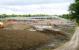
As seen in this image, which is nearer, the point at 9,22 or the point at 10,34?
the point at 10,34

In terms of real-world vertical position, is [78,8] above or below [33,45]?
below

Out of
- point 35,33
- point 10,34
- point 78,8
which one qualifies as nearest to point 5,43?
point 10,34

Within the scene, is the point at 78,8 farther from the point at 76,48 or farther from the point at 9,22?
the point at 76,48

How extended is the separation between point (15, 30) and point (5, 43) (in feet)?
1.00

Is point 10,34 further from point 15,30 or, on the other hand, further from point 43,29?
point 43,29

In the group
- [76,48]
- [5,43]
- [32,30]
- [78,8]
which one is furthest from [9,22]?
[78,8]

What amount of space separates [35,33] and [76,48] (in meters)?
1.33

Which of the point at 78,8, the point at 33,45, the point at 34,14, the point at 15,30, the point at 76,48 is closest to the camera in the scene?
the point at 76,48

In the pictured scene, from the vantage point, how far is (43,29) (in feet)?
12.3

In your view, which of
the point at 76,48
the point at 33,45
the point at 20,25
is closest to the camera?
Answer: the point at 76,48

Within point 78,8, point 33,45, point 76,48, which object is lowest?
point 78,8

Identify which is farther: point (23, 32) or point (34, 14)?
point (34, 14)

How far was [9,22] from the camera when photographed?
4312 millimetres

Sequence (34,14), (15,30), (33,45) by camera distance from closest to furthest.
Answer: (33,45) → (15,30) → (34,14)
